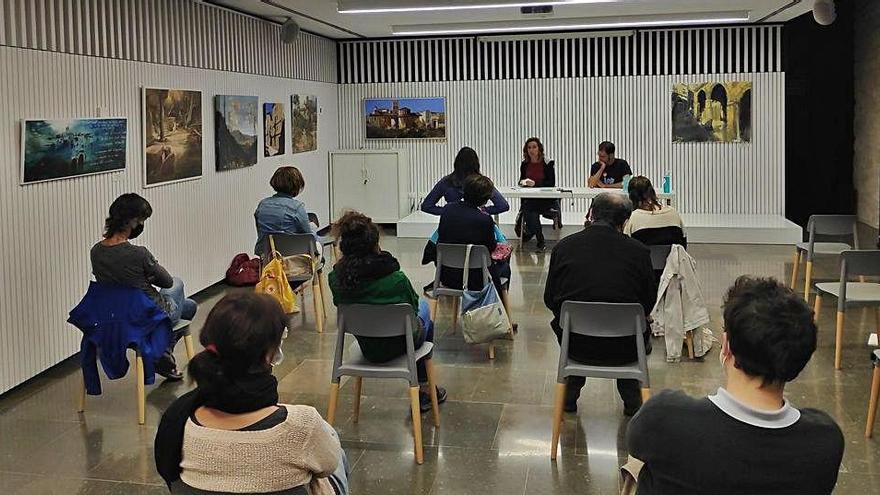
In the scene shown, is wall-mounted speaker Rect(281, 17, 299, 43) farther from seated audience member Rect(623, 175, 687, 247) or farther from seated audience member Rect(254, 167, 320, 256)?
seated audience member Rect(623, 175, 687, 247)

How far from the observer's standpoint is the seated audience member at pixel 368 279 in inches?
195

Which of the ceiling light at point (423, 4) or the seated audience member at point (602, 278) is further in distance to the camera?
the ceiling light at point (423, 4)

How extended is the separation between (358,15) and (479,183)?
510cm

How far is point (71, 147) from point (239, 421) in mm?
5166

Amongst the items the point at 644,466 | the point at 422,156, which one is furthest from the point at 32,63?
the point at 422,156

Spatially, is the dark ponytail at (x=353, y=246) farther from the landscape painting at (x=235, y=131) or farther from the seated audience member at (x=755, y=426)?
the landscape painting at (x=235, y=131)

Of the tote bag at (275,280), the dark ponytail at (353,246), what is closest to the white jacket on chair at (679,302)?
the dark ponytail at (353,246)

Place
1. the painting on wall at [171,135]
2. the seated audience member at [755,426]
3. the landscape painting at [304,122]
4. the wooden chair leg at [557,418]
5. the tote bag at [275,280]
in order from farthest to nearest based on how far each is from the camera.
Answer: the landscape painting at [304,122] < the painting on wall at [171,135] < the tote bag at [275,280] < the wooden chair leg at [557,418] < the seated audience member at [755,426]

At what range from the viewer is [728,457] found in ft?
7.20

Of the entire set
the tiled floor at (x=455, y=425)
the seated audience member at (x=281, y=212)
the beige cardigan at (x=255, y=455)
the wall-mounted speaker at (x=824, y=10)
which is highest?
the wall-mounted speaker at (x=824, y=10)

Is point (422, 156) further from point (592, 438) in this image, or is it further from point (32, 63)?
point (592, 438)

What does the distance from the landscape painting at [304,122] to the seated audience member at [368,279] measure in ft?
25.7

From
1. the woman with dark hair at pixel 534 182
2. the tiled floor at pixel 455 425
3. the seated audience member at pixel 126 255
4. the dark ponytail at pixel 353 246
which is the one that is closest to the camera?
the tiled floor at pixel 455 425

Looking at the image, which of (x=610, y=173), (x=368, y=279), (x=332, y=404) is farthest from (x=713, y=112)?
(x=332, y=404)
